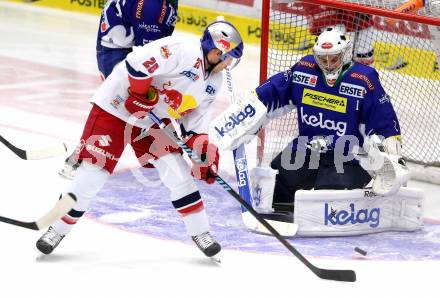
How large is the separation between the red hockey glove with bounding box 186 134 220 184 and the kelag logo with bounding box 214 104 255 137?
22.7 inches

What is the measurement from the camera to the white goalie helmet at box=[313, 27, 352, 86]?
4.52 m

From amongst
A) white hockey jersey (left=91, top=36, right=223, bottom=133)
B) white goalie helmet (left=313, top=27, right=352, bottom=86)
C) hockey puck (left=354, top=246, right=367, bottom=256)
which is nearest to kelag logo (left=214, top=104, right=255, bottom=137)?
white goalie helmet (left=313, top=27, right=352, bottom=86)

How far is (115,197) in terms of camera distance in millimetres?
4910

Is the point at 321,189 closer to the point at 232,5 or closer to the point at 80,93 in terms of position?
the point at 80,93

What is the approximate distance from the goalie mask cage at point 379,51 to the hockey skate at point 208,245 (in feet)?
4.23

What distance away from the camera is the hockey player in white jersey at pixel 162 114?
3.88 meters

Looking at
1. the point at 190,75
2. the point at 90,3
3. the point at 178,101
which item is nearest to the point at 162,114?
the point at 178,101

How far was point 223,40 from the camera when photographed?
12.9 ft

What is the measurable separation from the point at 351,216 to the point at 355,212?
0.02 m

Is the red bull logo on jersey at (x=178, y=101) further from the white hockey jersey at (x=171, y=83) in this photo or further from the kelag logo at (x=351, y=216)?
the kelag logo at (x=351, y=216)

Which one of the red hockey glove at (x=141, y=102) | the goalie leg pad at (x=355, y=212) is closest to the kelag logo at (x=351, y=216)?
the goalie leg pad at (x=355, y=212)

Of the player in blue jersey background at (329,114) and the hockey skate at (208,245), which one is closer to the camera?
the hockey skate at (208,245)

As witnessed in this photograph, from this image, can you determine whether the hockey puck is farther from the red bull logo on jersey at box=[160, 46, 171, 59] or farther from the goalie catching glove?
the red bull logo on jersey at box=[160, 46, 171, 59]

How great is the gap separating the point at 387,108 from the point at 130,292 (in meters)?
1.55
